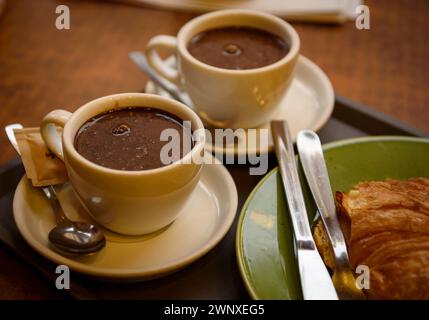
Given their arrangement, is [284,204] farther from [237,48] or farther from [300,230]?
[237,48]

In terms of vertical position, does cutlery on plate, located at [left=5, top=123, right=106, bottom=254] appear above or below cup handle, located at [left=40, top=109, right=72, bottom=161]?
below

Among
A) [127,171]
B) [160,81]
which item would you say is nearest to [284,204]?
[127,171]

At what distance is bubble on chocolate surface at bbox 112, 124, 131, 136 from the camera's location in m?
0.83

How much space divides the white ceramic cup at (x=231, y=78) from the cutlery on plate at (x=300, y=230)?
0.08m

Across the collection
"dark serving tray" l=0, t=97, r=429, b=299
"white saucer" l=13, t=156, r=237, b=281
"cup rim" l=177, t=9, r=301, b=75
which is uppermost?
"cup rim" l=177, t=9, r=301, b=75

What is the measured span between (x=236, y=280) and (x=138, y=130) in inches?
11.1

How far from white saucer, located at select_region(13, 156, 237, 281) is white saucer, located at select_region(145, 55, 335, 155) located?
11 cm

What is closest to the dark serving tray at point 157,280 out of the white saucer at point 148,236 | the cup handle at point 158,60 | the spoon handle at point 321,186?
the white saucer at point 148,236

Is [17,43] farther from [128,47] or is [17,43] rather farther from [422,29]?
[422,29]

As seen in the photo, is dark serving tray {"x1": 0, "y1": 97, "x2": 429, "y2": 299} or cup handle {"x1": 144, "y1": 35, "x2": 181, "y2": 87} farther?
cup handle {"x1": 144, "y1": 35, "x2": 181, "y2": 87}

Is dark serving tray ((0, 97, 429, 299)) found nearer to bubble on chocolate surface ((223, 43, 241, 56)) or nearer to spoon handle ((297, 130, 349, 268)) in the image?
spoon handle ((297, 130, 349, 268))


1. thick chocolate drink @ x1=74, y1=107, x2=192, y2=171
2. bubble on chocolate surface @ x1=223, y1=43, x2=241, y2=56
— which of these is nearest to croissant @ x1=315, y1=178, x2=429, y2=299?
thick chocolate drink @ x1=74, y1=107, x2=192, y2=171

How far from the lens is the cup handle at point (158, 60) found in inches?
45.5

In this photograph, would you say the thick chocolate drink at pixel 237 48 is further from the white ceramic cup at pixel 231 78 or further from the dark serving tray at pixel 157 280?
the dark serving tray at pixel 157 280
